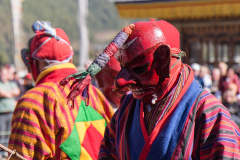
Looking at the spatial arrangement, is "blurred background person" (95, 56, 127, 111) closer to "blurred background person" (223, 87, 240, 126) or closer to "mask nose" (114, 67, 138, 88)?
"mask nose" (114, 67, 138, 88)

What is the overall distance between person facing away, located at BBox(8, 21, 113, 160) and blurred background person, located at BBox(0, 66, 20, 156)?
13.8 ft

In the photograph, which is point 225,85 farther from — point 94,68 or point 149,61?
point 94,68

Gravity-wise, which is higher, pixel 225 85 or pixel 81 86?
pixel 81 86

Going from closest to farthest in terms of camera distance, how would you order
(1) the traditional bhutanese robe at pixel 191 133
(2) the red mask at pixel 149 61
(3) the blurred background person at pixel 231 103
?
1. (1) the traditional bhutanese robe at pixel 191 133
2. (2) the red mask at pixel 149 61
3. (3) the blurred background person at pixel 231 103

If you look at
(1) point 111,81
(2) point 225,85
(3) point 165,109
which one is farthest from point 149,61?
(2) point 225,85

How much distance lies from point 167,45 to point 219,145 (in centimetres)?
52

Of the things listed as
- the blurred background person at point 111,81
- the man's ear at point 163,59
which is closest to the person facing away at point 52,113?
the blurred background person at point 111,81

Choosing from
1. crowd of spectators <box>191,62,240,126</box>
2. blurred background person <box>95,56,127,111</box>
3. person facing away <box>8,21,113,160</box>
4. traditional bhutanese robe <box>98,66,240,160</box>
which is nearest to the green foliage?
crowd of spectators <box>191,62,240,126</box>

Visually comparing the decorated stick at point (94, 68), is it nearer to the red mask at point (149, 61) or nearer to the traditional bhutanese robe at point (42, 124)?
the red mask at point (149, 61)

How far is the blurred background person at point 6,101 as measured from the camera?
6645 millimetres

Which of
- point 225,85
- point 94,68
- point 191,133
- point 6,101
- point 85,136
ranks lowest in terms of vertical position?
point 225,85

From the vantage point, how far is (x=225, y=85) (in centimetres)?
737

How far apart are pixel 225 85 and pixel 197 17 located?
2646mm

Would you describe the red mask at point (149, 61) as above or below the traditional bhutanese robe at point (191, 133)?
above
